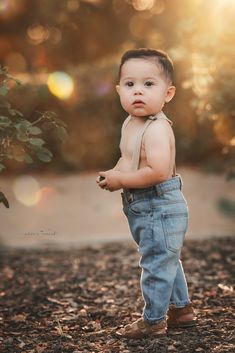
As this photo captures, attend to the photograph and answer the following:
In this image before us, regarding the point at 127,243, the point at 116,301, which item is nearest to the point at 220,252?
the point at 127,243

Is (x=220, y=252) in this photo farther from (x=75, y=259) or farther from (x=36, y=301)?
(x=36, y=301)

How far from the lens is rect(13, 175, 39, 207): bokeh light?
23.9 ft

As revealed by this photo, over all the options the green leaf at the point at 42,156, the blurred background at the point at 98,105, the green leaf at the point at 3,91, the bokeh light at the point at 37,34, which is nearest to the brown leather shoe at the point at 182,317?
the green leaf at the point at 42,156

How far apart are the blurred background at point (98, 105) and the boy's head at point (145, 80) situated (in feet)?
7.30

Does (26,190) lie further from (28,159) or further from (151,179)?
(151,179)

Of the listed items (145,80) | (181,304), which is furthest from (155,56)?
(181,304)

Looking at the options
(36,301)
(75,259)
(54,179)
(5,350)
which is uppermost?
(54,179)

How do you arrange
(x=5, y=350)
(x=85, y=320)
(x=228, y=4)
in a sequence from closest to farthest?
1. (x=5, y=350)
2. (x=85, y=320)
3. (x=228, y=4)

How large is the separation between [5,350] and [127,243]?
2459 mm

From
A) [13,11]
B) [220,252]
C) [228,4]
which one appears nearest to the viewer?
[220,252]

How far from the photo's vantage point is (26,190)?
7898 mm

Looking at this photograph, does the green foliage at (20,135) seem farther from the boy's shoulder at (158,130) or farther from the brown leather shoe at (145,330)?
the brown leather shoe at (145,330)

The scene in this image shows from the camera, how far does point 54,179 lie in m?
8.57

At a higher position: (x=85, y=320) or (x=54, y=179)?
(x=54, y=179)
